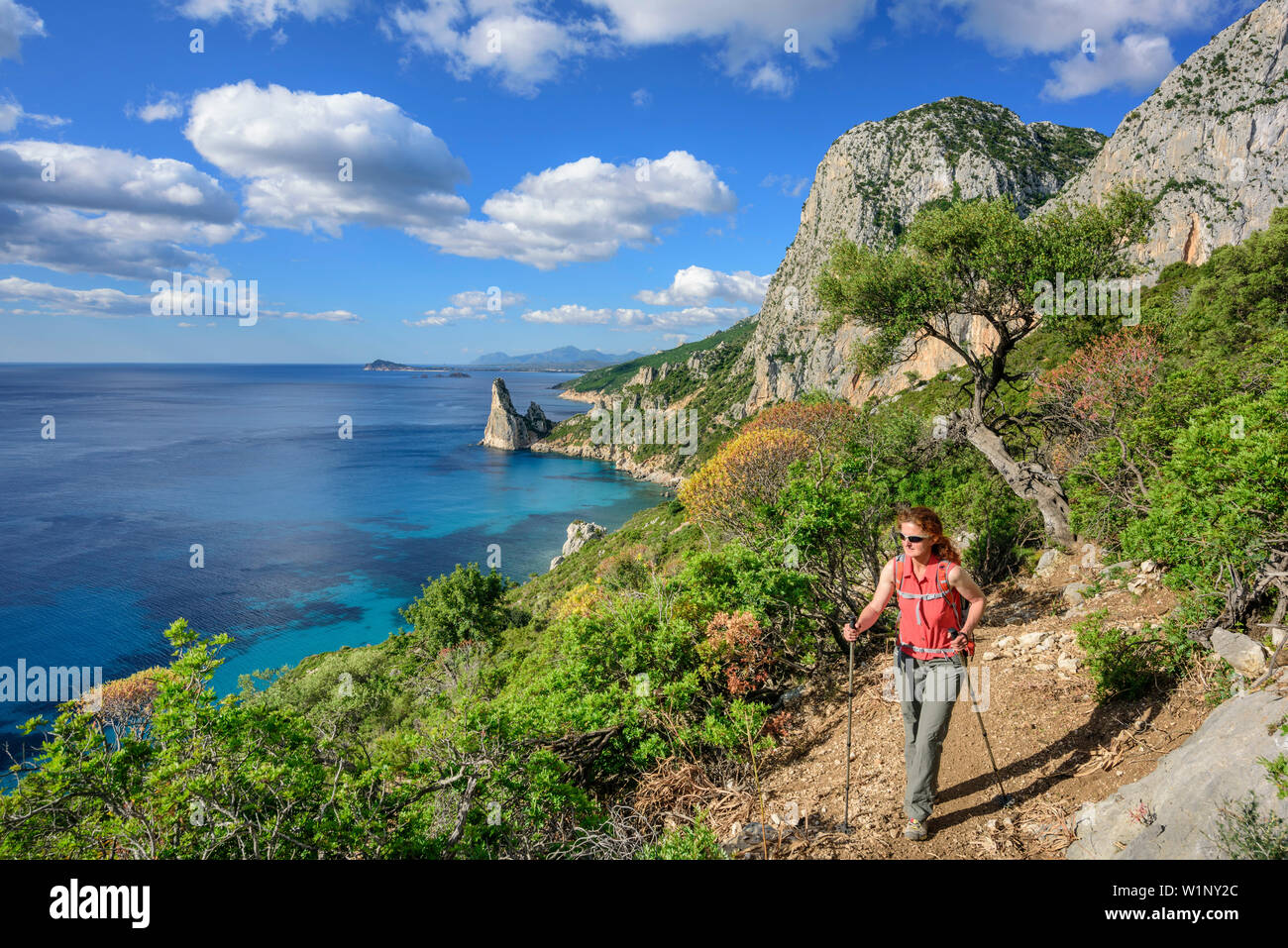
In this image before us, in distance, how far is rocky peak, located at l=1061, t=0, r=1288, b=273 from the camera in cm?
5097

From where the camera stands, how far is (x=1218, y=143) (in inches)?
2110

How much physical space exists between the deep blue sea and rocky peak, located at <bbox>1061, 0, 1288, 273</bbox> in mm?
65671

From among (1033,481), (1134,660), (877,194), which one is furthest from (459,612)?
(877,194)

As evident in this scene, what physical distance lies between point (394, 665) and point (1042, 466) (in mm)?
25213

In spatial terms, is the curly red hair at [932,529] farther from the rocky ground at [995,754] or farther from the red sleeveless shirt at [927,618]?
the rocky ground at [995,754]

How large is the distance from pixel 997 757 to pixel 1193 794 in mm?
1863

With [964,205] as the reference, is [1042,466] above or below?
below

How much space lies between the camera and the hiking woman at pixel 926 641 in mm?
4336

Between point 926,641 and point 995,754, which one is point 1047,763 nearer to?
point 995,754

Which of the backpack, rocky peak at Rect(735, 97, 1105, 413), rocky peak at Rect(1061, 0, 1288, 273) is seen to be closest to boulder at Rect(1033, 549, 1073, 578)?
the backpack

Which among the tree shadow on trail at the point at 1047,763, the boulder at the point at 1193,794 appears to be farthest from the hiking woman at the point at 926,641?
the boulder at the point at 1193,794

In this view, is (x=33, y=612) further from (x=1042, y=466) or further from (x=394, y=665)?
(x=1042, y=466)
